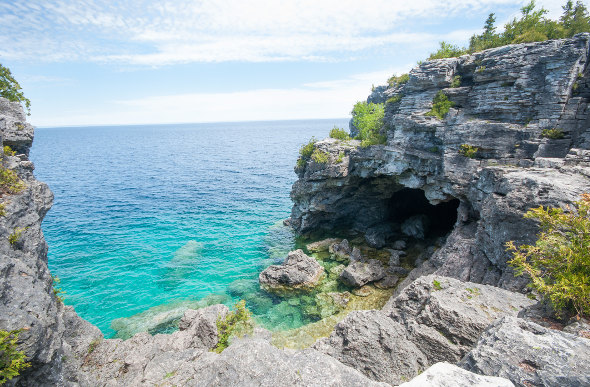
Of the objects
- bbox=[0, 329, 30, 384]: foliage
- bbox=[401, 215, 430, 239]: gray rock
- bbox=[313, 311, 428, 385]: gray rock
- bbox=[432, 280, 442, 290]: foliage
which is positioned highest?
bbox=[0, 329, 30, 384]: foliage

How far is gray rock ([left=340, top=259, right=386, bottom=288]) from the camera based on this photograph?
2664 cm

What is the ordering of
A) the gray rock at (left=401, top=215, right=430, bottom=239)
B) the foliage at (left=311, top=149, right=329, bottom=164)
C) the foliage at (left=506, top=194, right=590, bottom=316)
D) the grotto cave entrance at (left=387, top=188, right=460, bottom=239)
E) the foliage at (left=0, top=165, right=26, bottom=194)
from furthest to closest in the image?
the grotto cave entrance at (left=387, top=188, right=460, bottom=239)
the gray rock at (left=401, top=215, right=430, bottom=239)
the foliage at (left=311, top=149, right=329, bottom=164)
the foliage at (left=0, top=165, right=26, bottom=194)
the foliage at (left=506, top=194, right=590, bottom=316)

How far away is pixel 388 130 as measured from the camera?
3278 centimetres

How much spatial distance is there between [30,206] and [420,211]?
41.5 metres

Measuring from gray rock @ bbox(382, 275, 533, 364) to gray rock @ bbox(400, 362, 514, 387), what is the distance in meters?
5.49

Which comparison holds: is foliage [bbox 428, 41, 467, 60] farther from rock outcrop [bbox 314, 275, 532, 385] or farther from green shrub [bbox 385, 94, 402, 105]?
rock outcrop [bbox 314, 275, 532, 385]

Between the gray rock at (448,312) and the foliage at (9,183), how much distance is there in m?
17.6

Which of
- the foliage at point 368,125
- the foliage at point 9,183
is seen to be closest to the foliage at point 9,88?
the foliage at point 9,183

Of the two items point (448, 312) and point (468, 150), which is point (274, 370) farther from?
point (468, 150)

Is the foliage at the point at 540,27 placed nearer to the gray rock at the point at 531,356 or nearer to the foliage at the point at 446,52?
the foliage at the point at 446,52

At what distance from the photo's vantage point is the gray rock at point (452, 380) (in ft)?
16.7

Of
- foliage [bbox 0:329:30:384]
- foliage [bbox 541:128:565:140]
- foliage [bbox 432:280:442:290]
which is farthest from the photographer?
foliage [bbox 541:128:565:140]

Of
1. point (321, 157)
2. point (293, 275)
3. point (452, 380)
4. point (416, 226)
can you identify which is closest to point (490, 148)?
point (416, 226)

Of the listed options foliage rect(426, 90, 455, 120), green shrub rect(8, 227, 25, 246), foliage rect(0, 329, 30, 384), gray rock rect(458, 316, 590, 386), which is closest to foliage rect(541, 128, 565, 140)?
foliage rect(426, 90, 455, 120)
